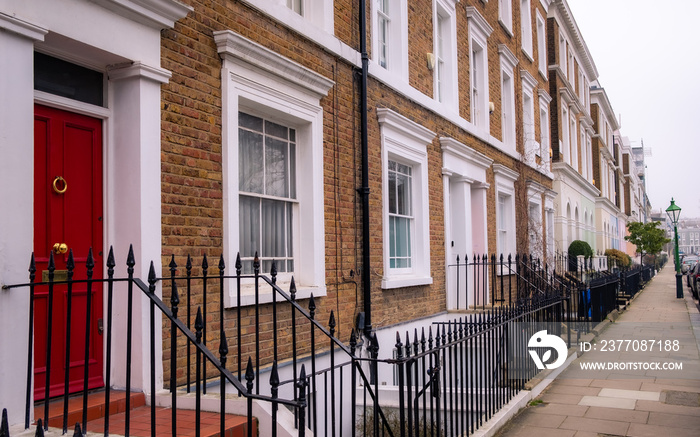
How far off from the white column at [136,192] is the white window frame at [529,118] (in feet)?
43.1

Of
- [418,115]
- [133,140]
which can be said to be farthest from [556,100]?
[133,140]

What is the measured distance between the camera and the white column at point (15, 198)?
3787 millimetres

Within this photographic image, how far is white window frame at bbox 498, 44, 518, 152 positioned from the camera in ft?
49.5

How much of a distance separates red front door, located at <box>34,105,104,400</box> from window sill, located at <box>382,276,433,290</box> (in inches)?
177

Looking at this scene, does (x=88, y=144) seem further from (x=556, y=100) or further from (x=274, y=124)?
(x=556, y=100)

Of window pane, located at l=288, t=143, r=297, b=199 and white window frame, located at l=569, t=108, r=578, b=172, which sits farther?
white window frame, located at l=569, t=108, r=578, b=172

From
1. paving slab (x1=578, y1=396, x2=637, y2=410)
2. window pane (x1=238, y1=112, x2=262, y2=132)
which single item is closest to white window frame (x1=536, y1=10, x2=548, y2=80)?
paving slab (x1=578, y1=396, x2=637, y2=410)

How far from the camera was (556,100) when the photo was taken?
71.3 ft

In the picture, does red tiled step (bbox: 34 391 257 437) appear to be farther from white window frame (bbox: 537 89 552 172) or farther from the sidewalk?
white window frame (bbox: 537 89 552 172)

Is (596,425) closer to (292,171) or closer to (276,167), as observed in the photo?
(292,171)

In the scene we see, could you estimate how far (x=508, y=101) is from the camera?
15531 millimetres

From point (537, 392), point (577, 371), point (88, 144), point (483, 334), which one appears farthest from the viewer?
point (577, 371)

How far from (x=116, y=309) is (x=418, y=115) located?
646 cm

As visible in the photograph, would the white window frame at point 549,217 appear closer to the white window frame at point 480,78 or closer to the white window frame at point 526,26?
the white window frame at point 526,26
